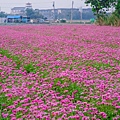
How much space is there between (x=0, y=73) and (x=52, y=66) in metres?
1.30

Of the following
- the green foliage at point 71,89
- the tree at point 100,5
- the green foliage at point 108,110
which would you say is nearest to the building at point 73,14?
the tree at point 100,5

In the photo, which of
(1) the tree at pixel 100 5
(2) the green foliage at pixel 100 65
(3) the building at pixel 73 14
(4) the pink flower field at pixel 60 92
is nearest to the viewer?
(4) the pink flower field at pixel 60 92

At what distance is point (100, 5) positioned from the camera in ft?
132

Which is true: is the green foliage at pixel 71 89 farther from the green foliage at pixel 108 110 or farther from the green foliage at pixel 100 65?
the green foliage at pixel 100 65

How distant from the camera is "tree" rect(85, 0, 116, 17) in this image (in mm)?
40016

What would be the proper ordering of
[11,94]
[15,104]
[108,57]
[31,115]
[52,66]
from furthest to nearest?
[108,57]
[52,66]
[11,94]
[15,104]
[31,115]

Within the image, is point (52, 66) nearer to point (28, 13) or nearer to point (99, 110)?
point (99, 110)

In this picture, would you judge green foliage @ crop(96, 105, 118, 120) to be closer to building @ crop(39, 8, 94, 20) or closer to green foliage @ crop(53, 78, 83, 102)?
green foliage @ crop(53, 78, 83, 102)

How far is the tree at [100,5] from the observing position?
40016 millimetres

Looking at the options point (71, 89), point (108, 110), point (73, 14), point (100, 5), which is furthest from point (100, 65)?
point (73, 14)

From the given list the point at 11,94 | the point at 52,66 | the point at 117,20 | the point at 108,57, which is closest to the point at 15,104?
the point at 11,94

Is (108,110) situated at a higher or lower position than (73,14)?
lower

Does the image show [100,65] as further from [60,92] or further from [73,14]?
[73,14]

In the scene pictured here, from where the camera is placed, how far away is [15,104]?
459 cm
